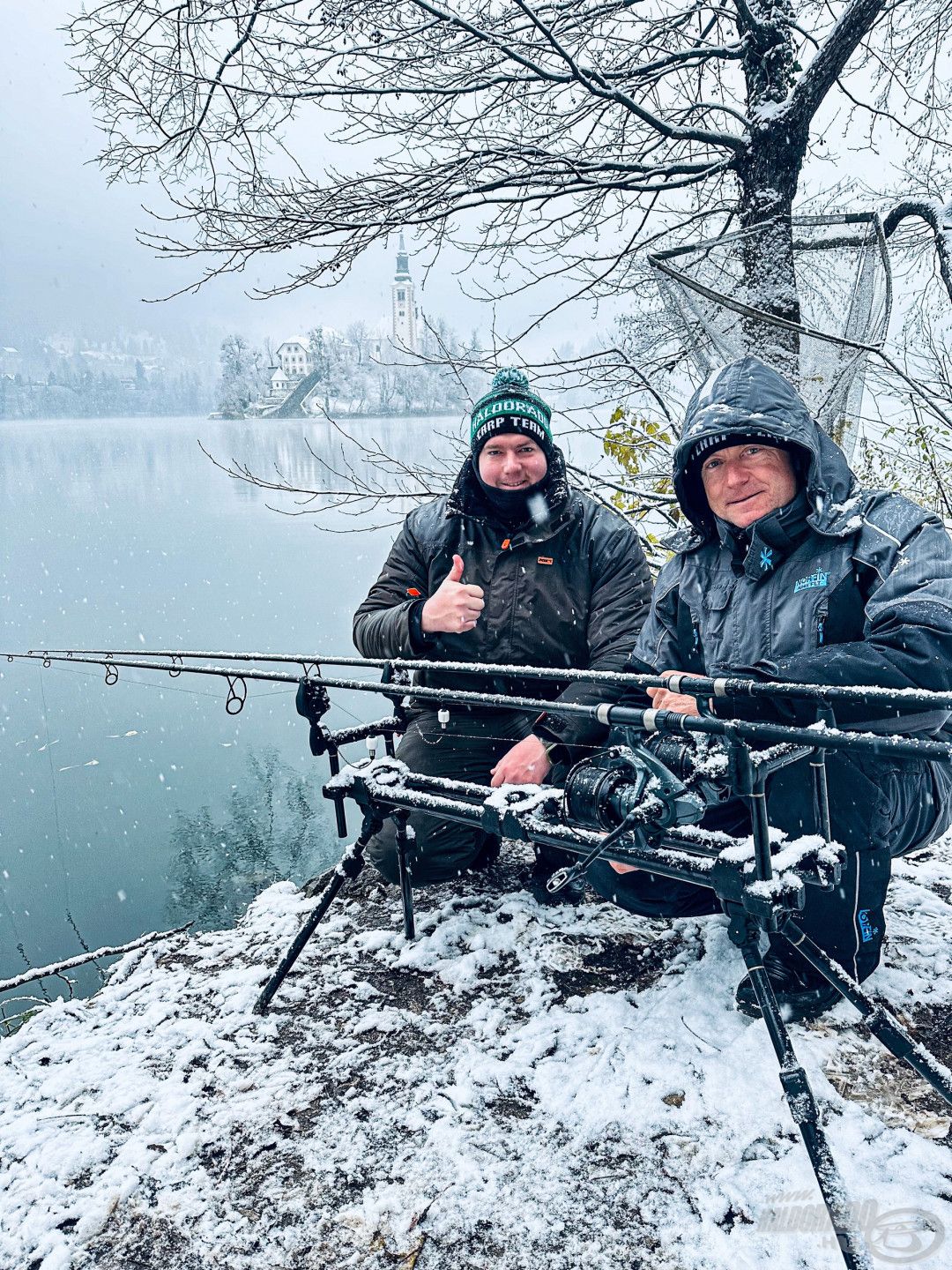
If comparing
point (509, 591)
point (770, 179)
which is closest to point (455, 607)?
point (509, 591)

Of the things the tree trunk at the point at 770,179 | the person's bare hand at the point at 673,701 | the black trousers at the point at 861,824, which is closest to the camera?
the black trousers at the point at 861,824

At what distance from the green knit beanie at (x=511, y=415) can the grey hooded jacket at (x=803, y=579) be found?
833 millimetres

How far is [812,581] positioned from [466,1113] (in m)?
1.83

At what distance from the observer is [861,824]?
2.12m

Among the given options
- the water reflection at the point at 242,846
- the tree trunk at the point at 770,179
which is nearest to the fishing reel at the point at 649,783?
the tree trunk at the point at 770,179

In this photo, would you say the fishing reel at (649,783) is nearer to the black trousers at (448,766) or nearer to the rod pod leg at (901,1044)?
the rod pod leg at (901,1044)

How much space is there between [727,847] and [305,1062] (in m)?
1.50

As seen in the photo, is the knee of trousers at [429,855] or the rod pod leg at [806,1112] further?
the knee of trousers at [429,855]

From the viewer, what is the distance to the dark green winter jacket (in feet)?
10.8

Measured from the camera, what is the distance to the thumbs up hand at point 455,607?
3.08 metres

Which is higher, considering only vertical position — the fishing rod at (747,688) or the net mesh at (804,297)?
the net mesh at (804,297)

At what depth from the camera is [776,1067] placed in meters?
2.15

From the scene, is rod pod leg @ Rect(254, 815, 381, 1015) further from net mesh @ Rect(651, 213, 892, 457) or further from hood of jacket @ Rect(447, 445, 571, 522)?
net mesh @ Rect(651, 213, 892, 457)

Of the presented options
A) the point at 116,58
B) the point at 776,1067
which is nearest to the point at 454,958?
the point at 776,1067
